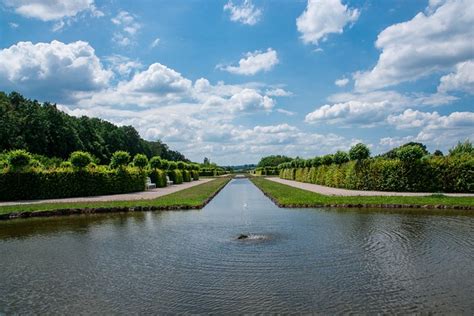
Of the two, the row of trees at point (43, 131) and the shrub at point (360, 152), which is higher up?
the row of trees at point (43, 131)

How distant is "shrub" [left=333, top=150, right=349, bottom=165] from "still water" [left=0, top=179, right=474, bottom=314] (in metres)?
19.7

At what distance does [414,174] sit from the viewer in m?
23.7

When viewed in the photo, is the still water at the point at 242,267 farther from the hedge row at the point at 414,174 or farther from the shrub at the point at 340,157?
the shrub at the point at 340,157

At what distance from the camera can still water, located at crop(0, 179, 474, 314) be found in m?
5.67

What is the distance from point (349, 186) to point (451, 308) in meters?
23.7

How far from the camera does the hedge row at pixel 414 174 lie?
875 inches

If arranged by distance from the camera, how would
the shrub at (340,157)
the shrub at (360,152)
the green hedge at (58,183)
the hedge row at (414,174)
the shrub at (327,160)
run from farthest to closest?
the shrub at (327,160) < the shrub at (340,157) < the shrub at (360,152) < the hedge row at (414,174) < the green hedge at (58,183)

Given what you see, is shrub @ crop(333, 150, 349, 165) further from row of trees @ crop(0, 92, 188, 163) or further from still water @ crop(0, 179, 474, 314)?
row of trees @ crop(0, 92, 188, 163)

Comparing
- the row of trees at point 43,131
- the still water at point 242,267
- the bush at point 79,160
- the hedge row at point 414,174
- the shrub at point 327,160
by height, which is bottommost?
the still water at point 242,267

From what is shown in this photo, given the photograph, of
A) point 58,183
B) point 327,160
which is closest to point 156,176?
point 58,183

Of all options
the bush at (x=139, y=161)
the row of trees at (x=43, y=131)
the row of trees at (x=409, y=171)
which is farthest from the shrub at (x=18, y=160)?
the row of trees at (x=43, y=131)

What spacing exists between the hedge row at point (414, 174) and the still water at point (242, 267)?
10801 millimetres

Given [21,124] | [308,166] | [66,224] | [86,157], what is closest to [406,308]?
[66,224]

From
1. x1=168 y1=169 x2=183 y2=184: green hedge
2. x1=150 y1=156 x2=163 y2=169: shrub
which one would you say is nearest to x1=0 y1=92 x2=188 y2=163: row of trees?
x1=168 y1=169 x2=183 y2=184: green hedge
